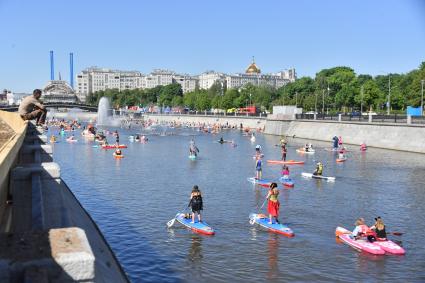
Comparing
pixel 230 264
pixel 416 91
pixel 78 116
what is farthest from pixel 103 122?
pixel 230 264

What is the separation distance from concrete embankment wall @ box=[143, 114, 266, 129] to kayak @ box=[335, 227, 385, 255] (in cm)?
8554

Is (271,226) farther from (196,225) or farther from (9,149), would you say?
(9,149)

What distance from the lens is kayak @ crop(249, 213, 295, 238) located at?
18969 mm

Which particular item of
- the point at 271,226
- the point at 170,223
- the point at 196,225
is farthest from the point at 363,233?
the point at 170,223

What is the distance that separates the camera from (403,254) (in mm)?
16797

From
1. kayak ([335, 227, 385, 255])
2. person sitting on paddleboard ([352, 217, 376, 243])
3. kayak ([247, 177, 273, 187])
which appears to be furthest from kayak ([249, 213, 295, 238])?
kayak ([247, 177, 273, 187])

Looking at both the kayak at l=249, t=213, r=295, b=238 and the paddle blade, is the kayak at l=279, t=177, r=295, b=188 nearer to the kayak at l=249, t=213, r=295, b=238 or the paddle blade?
the kayak at l=249, t=213, r=295, b=238

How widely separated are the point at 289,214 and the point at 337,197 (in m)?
5.70

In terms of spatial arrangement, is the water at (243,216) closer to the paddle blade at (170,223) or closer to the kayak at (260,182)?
the paddle blade at (170,223)

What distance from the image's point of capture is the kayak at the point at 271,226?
19.0 metres

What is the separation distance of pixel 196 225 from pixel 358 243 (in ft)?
21.1

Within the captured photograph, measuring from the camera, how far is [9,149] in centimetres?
1007

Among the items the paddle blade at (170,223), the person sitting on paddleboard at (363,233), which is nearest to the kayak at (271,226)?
the person sitting on paddleboard at (363,233)

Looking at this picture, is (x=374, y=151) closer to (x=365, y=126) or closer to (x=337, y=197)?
(x=365, y=126)
